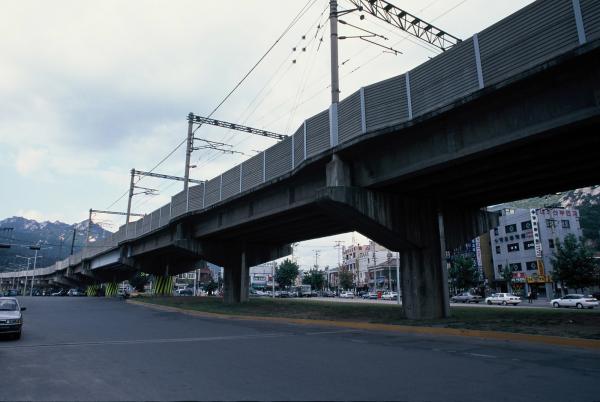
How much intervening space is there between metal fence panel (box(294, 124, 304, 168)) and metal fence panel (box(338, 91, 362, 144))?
267cm

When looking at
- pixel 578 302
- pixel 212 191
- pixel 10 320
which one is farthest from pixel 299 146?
pixel 578 302

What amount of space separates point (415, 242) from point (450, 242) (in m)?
3.03

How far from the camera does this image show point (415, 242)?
19359mm

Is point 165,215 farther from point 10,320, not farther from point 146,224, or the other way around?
point 10,320

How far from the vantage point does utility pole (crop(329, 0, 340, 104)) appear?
1814 centimetres

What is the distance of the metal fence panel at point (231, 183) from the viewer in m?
26.0

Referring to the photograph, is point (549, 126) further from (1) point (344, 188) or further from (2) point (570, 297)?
(2) point (570, 297)

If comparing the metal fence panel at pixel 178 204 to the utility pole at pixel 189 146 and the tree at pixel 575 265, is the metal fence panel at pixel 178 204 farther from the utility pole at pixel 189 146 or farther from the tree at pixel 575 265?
the tree at pixel 575 265

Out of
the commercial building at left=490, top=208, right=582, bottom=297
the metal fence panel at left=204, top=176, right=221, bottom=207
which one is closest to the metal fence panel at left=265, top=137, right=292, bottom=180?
the metal fence panel at left=204, top=176, right=221, bottom=207

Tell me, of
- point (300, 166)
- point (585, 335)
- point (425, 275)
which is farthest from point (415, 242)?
point (585, 335)

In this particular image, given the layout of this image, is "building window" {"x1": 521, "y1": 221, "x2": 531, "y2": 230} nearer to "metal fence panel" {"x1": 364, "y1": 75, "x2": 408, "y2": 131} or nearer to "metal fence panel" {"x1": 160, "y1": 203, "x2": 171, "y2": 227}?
"metal fence panel" {"x1": 160, "y1": 203, "x2": 171, "y2": 227}

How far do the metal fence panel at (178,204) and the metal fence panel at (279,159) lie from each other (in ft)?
42.1

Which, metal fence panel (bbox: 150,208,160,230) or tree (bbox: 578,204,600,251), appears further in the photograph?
tree (bbox: 578,204,600,251)

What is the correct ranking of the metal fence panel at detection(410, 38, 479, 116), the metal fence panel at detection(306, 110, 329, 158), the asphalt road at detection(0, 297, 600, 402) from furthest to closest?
1. the metal fence panel at detection(306, 110, 329, 158)
2. the metal fence panel at detection(410, 38, 479, 116)
3. the asphalt road at detection(0, 297, 600, 402)
